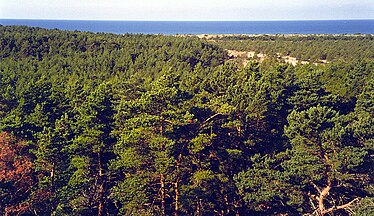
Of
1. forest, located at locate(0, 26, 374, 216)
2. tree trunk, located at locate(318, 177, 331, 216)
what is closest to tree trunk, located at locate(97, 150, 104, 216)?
forest, located at locate(0, 26, 374, 216)

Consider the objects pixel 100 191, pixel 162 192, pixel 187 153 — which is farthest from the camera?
pixel 100 191

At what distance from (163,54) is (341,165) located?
37.1m

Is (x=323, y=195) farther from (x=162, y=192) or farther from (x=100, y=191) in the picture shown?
(x=100, y=191)

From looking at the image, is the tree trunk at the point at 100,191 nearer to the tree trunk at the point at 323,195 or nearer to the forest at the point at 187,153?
the forest at the point at 187,153

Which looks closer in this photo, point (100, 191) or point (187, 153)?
point (187, 153)

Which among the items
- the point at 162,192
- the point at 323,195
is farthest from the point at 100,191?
the point at 323,195

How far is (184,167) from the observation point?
16500 millimetres

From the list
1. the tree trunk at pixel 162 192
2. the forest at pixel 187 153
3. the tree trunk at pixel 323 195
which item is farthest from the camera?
the tree trunk at pixel 323 195

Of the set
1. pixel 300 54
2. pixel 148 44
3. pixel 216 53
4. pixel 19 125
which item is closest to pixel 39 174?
pixel 19 125

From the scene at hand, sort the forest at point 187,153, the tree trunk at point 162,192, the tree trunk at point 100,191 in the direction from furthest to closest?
the tree trunk at point 100,191 < the tree trunk at point 162,192 < the forest at point 187,153

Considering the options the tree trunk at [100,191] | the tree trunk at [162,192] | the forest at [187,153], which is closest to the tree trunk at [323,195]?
→ the forest at [187,153]

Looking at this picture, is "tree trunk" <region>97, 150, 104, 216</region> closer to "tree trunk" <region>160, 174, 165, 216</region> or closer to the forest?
the forest

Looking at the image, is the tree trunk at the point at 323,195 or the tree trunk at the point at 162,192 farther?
the tree trunk at the point at 323,195

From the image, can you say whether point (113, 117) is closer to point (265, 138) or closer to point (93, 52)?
point (265, 138)
